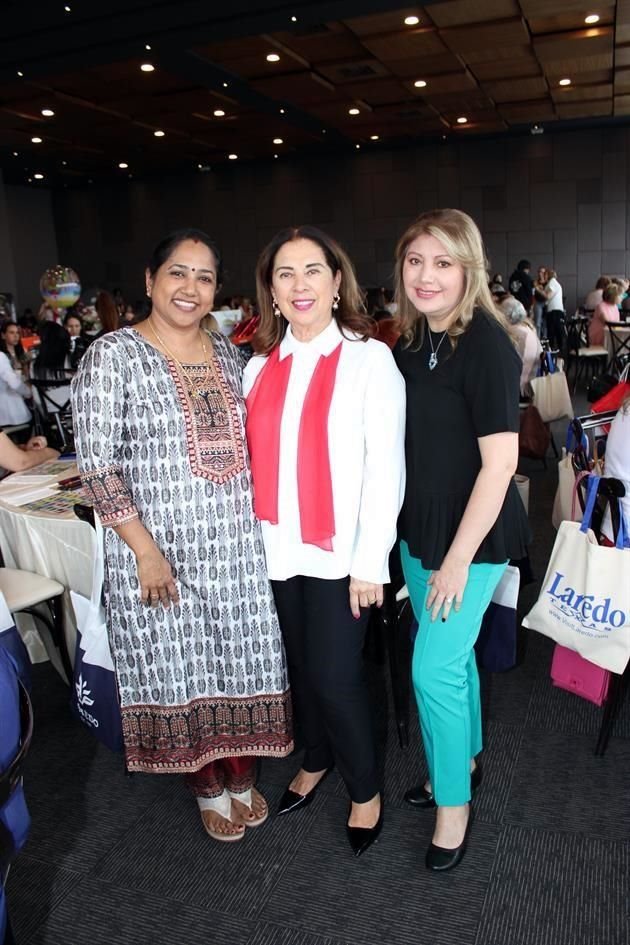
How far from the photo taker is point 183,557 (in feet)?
6.21

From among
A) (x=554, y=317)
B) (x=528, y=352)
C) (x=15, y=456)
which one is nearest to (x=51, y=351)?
(x=528, y=352)

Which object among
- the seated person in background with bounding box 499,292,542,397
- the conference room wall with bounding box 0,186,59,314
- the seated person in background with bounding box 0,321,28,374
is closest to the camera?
the seated person in background with bounding box 499,292,542,397

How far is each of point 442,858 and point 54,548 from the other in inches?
64.3

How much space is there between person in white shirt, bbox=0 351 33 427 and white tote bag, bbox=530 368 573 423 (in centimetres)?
377

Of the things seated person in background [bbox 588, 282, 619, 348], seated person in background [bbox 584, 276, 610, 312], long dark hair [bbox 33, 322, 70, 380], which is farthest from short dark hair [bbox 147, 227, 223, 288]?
seated person in background [bbox 584, 276, 610, 312]

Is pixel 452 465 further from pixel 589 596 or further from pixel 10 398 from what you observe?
pixel 10 398

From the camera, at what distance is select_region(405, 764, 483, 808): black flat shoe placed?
7.15 feet

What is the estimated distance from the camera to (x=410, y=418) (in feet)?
5.82

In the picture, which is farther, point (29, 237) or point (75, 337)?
point (29, 237)

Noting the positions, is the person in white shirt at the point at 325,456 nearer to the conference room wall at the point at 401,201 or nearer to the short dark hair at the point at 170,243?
the short dark hair at the point at 170,243

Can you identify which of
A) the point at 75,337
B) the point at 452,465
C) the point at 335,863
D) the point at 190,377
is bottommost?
the point at 335,863

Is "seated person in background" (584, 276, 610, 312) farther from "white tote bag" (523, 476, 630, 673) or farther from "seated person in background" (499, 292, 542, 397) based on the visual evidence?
"white tote bag" (523, 476, 630, 673)

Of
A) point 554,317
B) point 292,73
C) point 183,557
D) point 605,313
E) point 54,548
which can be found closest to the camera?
point 183,557

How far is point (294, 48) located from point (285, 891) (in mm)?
7845
